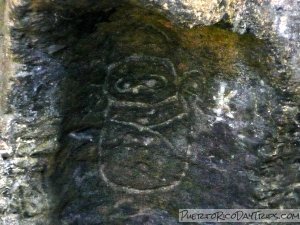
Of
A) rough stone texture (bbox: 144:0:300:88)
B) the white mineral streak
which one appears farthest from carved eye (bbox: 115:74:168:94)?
rough stone texture (bbox: 144:0:300:88)

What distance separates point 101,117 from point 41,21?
0.30m

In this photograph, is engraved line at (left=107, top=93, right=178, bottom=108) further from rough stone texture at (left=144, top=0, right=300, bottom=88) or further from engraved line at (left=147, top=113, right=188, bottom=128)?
rough stone texture at (left=144, top=0, right=300, bottom=88)

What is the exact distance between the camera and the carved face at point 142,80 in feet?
3.98

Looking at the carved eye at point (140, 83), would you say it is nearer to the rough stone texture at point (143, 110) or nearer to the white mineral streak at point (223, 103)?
the rough stone texture at point (143, 110)

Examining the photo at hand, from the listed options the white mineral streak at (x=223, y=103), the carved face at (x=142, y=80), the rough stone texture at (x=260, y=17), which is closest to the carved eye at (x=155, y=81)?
the carved face at (x=142, y=80)

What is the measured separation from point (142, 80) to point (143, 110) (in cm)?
7

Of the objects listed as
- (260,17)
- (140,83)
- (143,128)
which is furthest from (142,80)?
(260,17)

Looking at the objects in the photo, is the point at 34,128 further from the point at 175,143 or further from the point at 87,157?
the point at 175,143

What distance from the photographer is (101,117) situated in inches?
50.0

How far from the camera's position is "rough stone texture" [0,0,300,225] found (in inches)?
41.3

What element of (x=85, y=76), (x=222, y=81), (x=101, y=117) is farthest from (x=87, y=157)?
(x=222, y=81)

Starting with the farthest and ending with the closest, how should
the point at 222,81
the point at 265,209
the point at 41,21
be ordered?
the point at 265,209, the point at 222,81, the point at 41,21

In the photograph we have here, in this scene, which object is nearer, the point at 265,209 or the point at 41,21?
the point at 41,21

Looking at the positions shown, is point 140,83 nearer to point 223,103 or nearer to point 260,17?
point 223,103
